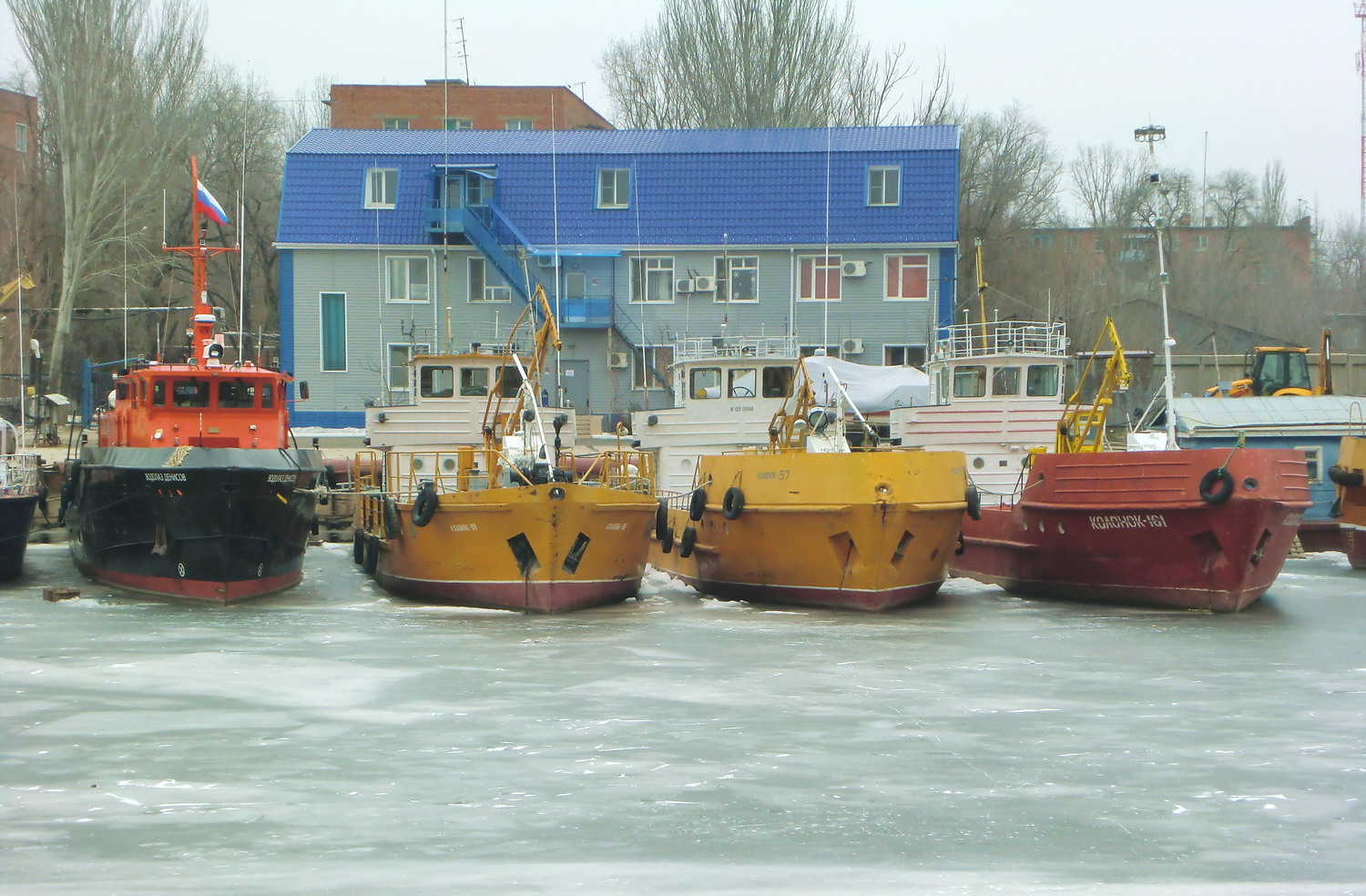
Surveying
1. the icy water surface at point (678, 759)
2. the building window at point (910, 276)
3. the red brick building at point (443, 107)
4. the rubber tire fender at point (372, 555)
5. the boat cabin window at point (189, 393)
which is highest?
the red brick building at point (443, 107)

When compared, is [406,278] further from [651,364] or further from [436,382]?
[436,382]

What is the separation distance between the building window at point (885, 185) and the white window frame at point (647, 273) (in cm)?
507

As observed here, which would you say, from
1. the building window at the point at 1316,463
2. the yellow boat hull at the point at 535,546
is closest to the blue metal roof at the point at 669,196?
the building window at the point at 1316,463

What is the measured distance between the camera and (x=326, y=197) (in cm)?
3400

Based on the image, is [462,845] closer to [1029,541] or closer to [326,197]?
[1029,541]

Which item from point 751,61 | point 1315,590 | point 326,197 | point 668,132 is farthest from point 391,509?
point 751,61

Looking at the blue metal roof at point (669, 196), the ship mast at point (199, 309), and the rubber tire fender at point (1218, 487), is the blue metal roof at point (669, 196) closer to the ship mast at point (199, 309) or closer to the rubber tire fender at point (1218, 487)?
the ship mast at point (199, 309)

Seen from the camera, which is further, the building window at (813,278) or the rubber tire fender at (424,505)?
the building window at (813,278)

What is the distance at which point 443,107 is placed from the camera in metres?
51.1

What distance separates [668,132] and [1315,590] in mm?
21663

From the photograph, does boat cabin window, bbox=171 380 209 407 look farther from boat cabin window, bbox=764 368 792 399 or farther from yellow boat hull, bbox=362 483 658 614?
boat cabin window, bbox=764 368 792 399

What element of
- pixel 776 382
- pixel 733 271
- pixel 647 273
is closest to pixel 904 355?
pixel 733 271

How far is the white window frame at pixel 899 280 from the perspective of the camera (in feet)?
112

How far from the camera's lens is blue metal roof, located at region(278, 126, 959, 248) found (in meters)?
33.8
